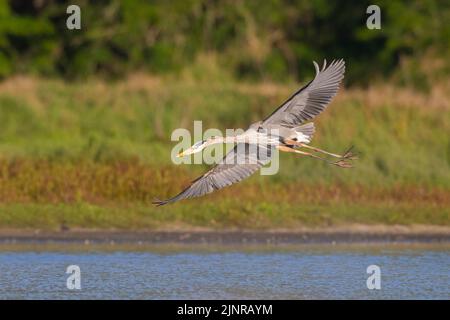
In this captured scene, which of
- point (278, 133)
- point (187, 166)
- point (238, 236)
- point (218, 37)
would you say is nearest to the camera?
point (278, 133)

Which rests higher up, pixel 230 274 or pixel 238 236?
pixel 238 236

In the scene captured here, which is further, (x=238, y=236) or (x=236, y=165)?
(x=238, y=236)

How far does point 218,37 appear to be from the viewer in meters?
25.3

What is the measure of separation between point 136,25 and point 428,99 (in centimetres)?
682

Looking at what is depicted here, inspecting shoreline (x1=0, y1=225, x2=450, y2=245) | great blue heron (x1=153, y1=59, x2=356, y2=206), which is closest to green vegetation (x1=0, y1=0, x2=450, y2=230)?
shoreline (x1=0, y1=225, x2=450, y2=245)

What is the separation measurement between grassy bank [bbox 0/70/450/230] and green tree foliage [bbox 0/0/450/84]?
2.51 metres

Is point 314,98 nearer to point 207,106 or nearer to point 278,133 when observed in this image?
point 278,133

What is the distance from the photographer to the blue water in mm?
11305

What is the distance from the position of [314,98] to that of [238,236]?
399 cm

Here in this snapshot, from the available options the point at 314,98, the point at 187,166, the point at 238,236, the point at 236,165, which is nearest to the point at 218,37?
the point at 187,166

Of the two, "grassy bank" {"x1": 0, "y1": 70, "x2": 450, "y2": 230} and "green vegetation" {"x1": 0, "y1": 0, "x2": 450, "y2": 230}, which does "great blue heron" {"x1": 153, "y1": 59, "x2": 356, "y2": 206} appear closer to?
"green vegetation" {"x1": 0, "y1": 0, "x2": 450, "y2": 230}

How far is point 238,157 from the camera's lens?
36.7 feet

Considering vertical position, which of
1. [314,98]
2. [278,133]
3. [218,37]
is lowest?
[278,133]
